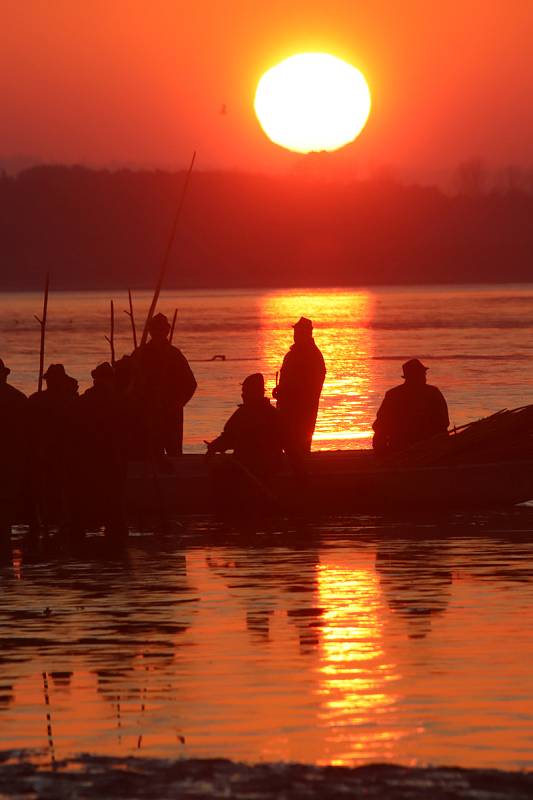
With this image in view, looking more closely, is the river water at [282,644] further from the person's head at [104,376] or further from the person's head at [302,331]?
the person's head at [302,331]

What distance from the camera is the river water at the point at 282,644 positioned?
877cm

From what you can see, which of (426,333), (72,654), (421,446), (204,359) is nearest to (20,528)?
Result: (421,446)

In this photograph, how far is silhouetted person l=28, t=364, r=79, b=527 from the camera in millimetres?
15250

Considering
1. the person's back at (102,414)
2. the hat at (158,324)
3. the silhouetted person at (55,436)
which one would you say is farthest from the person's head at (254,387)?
the hat at (158,324)

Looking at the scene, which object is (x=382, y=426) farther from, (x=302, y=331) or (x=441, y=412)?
(x=302, y=331)

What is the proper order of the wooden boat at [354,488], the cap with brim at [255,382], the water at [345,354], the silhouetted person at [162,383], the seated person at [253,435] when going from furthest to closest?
the water at [345,354] → the silhouetted person at [162,383] → the wooden boat at [354,488] → the seated person at [253,435] → the cap with brim at [255,382]

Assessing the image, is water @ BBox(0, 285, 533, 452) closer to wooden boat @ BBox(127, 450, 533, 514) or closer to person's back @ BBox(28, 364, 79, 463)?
wooden boat @ BBox(127, 450, 533, 514)

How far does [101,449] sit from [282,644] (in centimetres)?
448

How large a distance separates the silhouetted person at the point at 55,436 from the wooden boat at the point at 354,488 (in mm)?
2152

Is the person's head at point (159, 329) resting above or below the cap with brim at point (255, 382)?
above

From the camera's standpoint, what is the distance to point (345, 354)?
221ft

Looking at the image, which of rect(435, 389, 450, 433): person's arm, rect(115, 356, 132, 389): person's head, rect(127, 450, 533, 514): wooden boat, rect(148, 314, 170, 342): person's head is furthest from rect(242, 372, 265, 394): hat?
rect(435, 389, 450, 433): person's arm

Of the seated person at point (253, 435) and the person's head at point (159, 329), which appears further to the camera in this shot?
the person's head at point (159, 329)

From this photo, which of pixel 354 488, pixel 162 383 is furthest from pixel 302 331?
pixel 354 488
